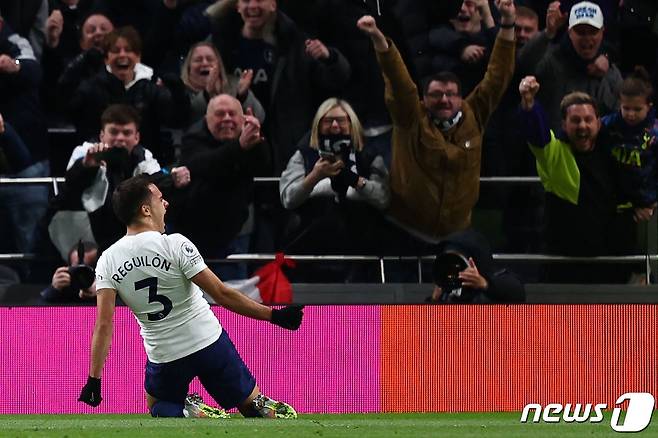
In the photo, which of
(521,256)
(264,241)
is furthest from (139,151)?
(521,256)

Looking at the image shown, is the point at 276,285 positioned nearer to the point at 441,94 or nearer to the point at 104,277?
the point at 441,94

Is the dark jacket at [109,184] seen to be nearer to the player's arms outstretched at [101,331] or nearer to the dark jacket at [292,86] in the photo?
the dark jacket at [292,86]

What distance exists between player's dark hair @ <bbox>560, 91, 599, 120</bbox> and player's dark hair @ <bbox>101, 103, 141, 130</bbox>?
339cm

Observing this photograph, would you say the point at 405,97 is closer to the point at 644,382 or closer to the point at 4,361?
the point at 644,382

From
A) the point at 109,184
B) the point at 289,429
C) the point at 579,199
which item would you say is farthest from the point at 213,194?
the point at 289,429

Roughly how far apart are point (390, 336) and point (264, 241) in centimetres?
136

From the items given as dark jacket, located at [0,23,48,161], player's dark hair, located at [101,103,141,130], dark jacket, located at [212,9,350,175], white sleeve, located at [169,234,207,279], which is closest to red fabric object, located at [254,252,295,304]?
dark jacket, located at [212,9,350,175]

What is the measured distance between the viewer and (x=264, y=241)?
11.5 meters

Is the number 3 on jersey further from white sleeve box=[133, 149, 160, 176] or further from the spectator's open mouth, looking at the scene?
the spectator's open mouth

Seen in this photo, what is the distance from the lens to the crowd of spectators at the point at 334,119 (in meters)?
11.1

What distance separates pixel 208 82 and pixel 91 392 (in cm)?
415

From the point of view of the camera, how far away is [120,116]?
11133mm

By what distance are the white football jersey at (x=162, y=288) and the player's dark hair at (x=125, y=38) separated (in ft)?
12.2

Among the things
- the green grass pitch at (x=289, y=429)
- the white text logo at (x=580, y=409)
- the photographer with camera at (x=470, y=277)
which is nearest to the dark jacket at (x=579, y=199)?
the photographer with camera at (x=470, y=277)
